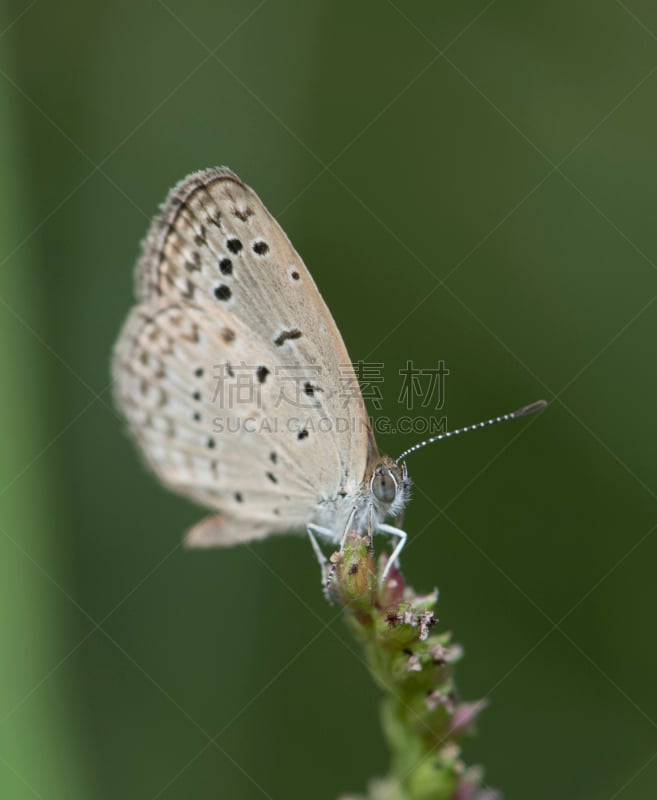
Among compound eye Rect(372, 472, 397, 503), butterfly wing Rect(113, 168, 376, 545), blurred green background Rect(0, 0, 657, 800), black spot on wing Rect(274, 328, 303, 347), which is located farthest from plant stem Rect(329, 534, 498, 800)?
blurred green background Rect(0, 0, 657, 800)

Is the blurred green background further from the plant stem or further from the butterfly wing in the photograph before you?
the plant stem

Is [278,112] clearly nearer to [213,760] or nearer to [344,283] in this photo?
[344,283]

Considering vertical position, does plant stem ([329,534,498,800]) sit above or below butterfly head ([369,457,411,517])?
below

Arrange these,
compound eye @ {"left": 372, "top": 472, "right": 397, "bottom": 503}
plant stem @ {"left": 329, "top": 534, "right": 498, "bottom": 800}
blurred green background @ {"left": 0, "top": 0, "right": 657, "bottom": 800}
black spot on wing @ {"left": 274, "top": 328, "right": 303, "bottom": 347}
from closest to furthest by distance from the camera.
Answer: plant stem @ {"left": 329, "top": 534, "right": 498, "bottom": 800} < compound eye @ {"left": 372, "top": 472, "right": 397, "bottom": 503} < black spot on wing @ {"left": 274, "top": 328, "right": 303, "bottom": 347} < blurred green background @ {"left": 0, "top": 0, "right": 657, "bottom": 800}

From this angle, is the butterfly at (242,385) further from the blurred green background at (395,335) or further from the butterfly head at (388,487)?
the blurred green background at (395,335)

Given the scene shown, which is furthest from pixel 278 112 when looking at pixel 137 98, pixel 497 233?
pixel 497 233

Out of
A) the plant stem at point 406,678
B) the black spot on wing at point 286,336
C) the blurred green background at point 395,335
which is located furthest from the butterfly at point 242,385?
the plant stem at point 406,678
